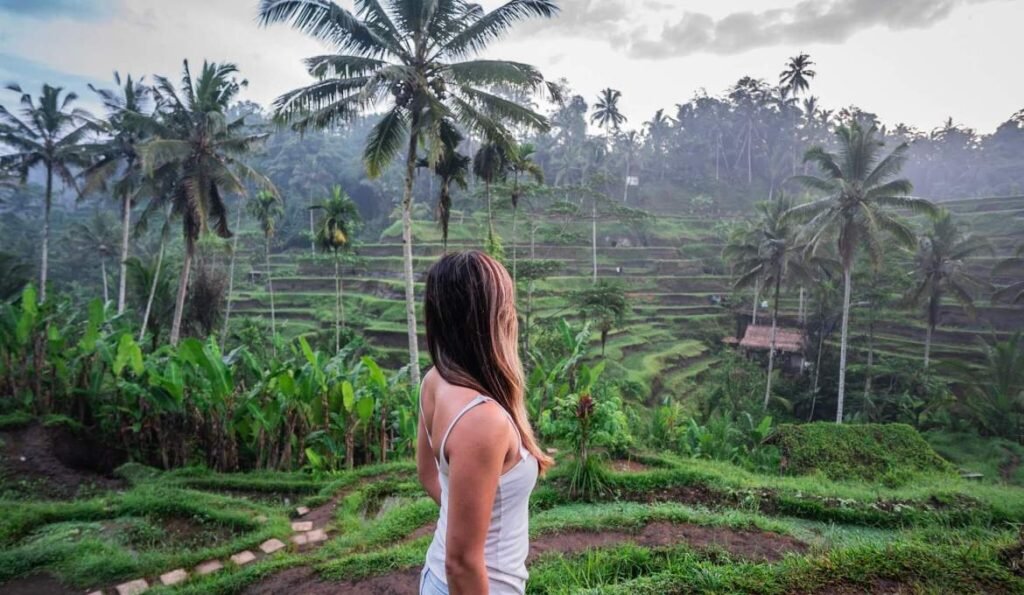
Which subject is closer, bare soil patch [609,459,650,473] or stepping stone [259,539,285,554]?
stepping stone [259,539,285,554]

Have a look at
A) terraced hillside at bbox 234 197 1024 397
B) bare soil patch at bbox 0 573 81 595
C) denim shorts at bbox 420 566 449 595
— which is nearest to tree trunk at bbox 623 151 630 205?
terraced hillside at bbox 234 197 1024 397

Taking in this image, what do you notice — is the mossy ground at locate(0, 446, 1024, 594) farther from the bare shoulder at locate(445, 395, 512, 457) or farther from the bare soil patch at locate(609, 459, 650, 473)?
the bare shoulder at locate(445, 395, 512, 457)

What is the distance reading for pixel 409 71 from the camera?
826cm

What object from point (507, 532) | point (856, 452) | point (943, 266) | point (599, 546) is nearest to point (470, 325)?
point (507, 532)

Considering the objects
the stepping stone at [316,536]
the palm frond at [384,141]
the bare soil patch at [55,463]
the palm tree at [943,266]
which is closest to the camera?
the stepping stone at [316,536]

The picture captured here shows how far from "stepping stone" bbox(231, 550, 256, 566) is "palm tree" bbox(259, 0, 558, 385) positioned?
14.7 ft

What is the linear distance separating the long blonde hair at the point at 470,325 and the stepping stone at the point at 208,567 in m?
3.81

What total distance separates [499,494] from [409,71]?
27.2 ft

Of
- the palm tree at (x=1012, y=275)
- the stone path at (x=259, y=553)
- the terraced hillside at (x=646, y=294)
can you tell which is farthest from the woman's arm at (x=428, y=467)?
the palm tree at (x=1012, y=275)

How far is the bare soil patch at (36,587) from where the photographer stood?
3.59m

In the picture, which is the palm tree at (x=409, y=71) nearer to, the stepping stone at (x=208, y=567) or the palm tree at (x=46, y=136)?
the stepping stone at (x=208, y=567)

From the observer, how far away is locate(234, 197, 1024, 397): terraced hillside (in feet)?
73.9

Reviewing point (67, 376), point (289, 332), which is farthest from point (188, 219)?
point (289, 332)

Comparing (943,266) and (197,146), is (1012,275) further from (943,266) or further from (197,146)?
(197,146)
